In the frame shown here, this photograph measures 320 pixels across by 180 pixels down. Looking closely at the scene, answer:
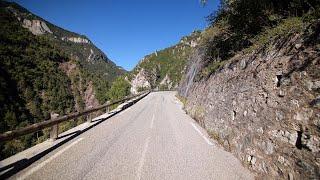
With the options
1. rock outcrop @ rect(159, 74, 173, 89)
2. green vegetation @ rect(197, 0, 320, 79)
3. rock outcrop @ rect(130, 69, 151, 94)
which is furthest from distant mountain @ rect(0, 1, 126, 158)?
rock outcrop @ rect(159, 74, 173, 89)

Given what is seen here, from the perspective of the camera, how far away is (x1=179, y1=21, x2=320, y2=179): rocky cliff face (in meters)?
4.67

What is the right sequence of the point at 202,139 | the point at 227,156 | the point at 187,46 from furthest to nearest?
the point at 187,46
the point at 202,139
the point at 227,156

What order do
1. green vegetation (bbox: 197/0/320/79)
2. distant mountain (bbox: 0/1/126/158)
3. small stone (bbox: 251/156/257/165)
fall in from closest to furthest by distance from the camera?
small stone (bbox: 251/156/257/165) < green vegetation (bbox: 197/0/320/79) < distant mountain (bbox: 0/1/126/158)

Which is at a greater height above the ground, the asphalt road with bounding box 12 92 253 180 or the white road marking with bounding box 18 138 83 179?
the asphalt road with bounding box 12 92 253 180

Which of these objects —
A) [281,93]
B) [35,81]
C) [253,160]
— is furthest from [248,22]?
[35,81]

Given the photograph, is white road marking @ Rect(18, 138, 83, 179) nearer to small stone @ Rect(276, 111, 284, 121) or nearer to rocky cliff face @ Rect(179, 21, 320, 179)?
rocky cliff face @ Rect(179, 21, 320, 179)

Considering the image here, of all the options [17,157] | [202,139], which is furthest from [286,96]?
[17,157]

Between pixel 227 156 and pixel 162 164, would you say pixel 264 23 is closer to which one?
pixel 227 156

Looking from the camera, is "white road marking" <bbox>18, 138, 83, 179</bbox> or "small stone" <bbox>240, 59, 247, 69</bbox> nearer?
"white road marking" <bbox>18, 138, 83, 179</bbox>

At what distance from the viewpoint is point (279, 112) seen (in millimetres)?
5758

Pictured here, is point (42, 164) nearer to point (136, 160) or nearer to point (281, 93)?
point (136, 160)

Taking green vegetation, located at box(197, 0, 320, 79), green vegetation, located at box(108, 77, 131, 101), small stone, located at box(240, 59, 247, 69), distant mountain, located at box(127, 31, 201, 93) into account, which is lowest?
green vegetation, located at box(108, 77, 131, 101)

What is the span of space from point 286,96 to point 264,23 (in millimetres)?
7297

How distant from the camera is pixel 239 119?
7895mm
